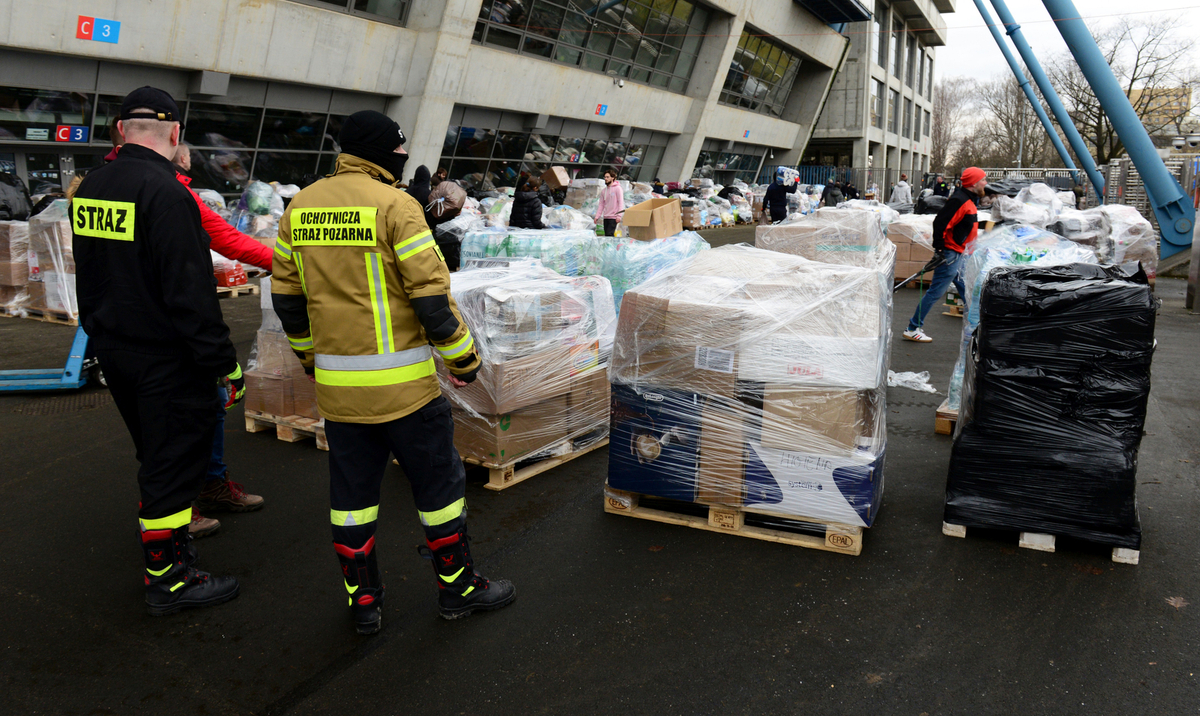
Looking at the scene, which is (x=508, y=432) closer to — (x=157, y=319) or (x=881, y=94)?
(x=157, y=319)

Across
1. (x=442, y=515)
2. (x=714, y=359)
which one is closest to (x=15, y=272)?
(x=442, y=515)

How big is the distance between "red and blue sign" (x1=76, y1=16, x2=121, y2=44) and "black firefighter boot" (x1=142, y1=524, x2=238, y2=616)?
36.7ft

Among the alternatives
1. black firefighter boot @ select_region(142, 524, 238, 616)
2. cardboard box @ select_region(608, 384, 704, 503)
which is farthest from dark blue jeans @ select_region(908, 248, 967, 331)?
black firefighter boot @ select_region(142, 524, 238, 616)

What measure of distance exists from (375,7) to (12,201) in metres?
8.34

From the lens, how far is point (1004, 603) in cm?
309

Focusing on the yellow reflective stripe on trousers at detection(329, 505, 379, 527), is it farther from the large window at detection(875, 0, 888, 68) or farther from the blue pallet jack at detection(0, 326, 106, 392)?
the large window at detection(875, 0, 888, 68)

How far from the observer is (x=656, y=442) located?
12.5 ft

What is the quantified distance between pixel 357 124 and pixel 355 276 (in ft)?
1.77

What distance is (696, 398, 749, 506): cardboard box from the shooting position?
364 centimetres

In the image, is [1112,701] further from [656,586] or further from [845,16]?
[845,16]

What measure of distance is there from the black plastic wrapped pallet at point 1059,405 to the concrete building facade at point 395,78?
12.6 meters

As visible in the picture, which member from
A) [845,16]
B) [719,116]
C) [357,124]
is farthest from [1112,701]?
[845,16]

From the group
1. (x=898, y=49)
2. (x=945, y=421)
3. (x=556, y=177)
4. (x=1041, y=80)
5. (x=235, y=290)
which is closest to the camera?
(x=945, y=421)

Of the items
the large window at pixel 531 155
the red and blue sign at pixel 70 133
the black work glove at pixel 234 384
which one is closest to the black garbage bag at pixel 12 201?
the red and blue sign at pixel 70 133
